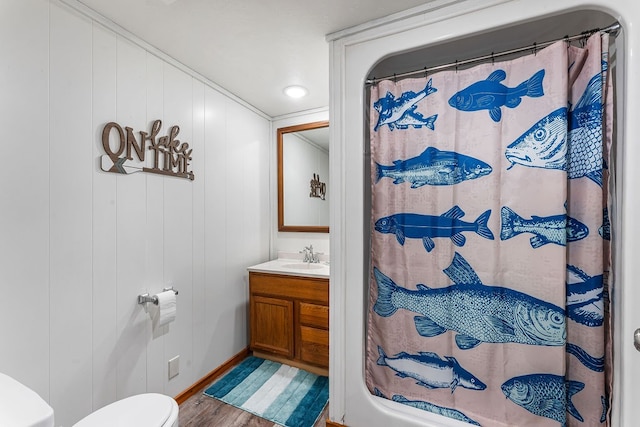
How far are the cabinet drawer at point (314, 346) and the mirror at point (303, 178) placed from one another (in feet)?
3.04

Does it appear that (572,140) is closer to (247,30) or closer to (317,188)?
(247,30)

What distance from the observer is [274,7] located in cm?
144

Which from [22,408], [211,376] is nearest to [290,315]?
[211,376]

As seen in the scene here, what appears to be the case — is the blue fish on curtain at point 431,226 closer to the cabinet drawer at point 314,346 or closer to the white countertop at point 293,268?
the white countertop at point 293,268

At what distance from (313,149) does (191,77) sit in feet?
3.98

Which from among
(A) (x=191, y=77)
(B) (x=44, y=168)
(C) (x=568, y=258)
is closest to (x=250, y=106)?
(A) (x=191, y=77)

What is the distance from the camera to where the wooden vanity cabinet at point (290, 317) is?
2234 mm

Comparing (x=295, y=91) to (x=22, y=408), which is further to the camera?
(x=295, y=91)

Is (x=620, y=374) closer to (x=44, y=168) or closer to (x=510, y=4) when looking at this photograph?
(x=510, y=4)

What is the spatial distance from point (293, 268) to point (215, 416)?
4.09ft

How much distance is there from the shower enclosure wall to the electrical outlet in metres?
1.09

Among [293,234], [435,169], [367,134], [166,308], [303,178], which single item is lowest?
[166,308]

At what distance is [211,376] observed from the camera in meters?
2.21

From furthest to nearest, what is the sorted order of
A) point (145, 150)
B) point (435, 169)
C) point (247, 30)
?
point (145, 150) → point (247, 30) → point (435, 169)
